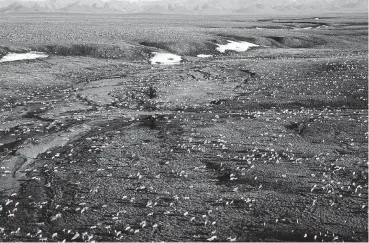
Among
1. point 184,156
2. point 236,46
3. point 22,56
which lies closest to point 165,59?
point 236,46

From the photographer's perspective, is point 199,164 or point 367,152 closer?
point 199,164

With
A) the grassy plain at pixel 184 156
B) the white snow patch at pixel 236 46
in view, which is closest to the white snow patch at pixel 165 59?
the white snow patch at pixel 236 46

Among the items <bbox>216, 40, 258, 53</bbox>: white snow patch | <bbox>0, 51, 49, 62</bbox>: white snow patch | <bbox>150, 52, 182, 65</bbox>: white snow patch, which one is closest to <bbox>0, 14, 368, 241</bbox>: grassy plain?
<bbox>0, 51, 49, 62</bbox>: white snow patch

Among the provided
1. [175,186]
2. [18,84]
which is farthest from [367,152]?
[18,84]

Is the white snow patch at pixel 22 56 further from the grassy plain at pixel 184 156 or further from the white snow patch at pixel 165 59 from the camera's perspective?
the white snow patch at pixel 165 59

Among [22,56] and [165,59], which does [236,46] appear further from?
[22,56]

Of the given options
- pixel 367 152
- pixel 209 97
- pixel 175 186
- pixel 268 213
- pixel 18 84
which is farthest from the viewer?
pixel 18 84

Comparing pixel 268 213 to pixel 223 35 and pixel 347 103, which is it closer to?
pixel 347 103
